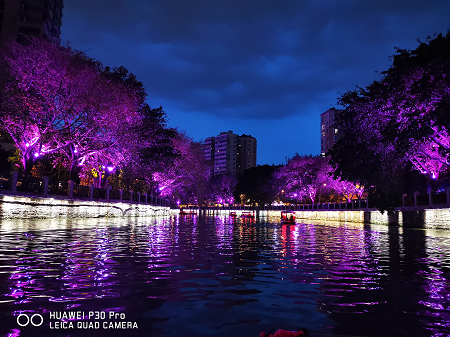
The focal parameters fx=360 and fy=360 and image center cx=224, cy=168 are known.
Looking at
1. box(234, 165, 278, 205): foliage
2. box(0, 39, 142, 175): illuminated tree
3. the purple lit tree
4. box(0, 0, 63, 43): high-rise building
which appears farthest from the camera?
box(234, 165, 278, 205): foliage

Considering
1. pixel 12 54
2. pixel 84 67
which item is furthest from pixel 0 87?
pixel 84 67

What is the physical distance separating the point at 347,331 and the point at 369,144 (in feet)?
82.2

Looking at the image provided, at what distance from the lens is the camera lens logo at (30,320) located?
3740 mm

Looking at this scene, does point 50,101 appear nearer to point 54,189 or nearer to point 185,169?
point 54,189

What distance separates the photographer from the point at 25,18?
6050cm

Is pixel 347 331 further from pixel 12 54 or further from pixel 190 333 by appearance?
pixel 12 54

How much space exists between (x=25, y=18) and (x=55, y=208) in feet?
154

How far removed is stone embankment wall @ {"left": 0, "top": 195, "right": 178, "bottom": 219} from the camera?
2348cm

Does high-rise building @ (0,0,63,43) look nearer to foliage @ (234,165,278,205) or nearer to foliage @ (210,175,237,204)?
foliage @ (234,165,278,205)

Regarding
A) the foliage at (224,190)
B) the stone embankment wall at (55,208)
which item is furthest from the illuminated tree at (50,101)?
the foliage at (224,190)

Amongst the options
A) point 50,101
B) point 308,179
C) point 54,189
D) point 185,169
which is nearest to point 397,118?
point 54,189

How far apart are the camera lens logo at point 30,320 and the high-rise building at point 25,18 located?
65.3m

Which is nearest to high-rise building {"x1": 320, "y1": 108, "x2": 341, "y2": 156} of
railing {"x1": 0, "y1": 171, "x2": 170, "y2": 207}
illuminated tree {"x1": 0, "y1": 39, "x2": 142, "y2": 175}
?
railing {"x1": 0, "y1": 171, "x2": 170, "y2": 207}

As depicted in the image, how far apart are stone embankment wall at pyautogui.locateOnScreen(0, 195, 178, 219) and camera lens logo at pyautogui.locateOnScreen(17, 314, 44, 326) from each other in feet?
71.2
